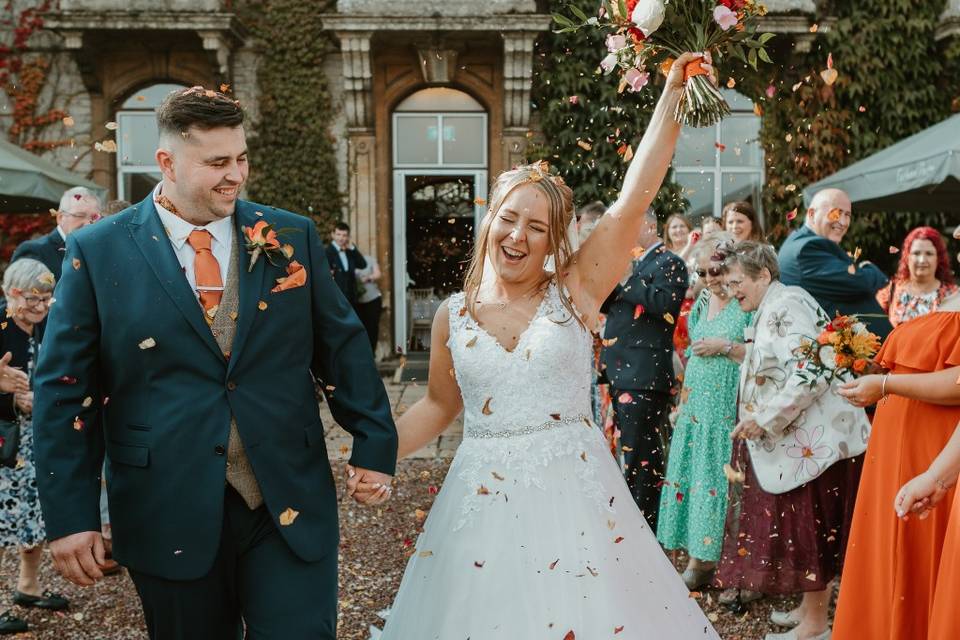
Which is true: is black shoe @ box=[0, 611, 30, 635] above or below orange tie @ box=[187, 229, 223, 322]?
below

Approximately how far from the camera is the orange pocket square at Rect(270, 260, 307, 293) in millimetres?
2525

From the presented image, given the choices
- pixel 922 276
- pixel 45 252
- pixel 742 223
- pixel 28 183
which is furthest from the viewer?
pixel 28 183

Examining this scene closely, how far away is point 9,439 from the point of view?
182 inches

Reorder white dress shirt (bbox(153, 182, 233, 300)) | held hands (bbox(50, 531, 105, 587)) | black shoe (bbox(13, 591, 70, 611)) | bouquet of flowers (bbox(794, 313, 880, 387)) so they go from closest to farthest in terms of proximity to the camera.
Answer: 1. held hands (bbox(50, 531, 105, 587))
2. white dress shirt (bbox(153, 182, 233, 300))
3. bouquet of flowers (bbox(794, 313, 880, 387))
4. black shoe (bbox(13, 591, 70, 611))

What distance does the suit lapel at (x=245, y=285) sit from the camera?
2.42 meters

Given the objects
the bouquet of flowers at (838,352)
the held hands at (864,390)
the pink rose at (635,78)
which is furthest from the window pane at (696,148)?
the pink rose at (635,78)

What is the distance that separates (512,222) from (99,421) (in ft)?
4.09

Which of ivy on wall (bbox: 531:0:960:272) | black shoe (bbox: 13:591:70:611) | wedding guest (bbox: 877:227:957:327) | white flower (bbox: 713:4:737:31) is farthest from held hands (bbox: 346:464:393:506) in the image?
ivy on wall (bbox: 531:0:960:272)

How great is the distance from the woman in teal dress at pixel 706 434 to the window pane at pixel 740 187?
784 centimetres

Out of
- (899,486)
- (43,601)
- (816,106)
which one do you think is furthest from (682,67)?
(816,106)

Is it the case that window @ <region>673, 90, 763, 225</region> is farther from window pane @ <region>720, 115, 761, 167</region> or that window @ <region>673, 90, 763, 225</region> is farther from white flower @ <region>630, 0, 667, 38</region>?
white flower @ <region>630, 0, 667, 38</region>

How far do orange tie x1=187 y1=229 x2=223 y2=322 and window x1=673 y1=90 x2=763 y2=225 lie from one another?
10.7 meters

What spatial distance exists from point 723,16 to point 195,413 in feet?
6.02

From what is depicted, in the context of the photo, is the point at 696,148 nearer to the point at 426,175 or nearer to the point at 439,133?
the point at 439,133
